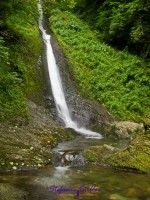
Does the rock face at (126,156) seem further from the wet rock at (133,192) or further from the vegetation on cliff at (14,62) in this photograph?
the vegetation on cliff at (14,62)

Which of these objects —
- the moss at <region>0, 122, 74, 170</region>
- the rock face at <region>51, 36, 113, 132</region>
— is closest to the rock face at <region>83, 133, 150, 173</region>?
the moss at <region>0, 122, 74, 170</region>

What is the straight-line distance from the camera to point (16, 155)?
27.0 ft

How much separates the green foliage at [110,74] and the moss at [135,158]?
5501 millimetres

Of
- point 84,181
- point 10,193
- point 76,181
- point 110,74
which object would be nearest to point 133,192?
point 84,181

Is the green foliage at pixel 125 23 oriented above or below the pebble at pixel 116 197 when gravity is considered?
above

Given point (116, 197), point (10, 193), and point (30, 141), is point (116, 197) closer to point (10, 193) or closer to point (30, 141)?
point (10, 193)

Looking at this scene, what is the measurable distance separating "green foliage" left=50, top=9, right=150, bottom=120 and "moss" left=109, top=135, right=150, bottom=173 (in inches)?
217

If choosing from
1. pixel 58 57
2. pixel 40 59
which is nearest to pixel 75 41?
pixel 58 57

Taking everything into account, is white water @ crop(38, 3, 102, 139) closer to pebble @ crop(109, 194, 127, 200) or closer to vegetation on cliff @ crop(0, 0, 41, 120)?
vegetation on cliff @ crop(0, 0, 41, 120)

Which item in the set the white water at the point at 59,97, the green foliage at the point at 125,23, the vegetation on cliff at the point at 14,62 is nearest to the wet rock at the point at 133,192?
the vegetation on cliff at the point at 14,62

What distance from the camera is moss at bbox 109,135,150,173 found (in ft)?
27.2

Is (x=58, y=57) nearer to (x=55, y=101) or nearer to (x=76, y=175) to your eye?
(x=55, y=101)

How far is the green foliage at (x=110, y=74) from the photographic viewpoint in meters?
15.1

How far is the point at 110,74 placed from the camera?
55.6ft
